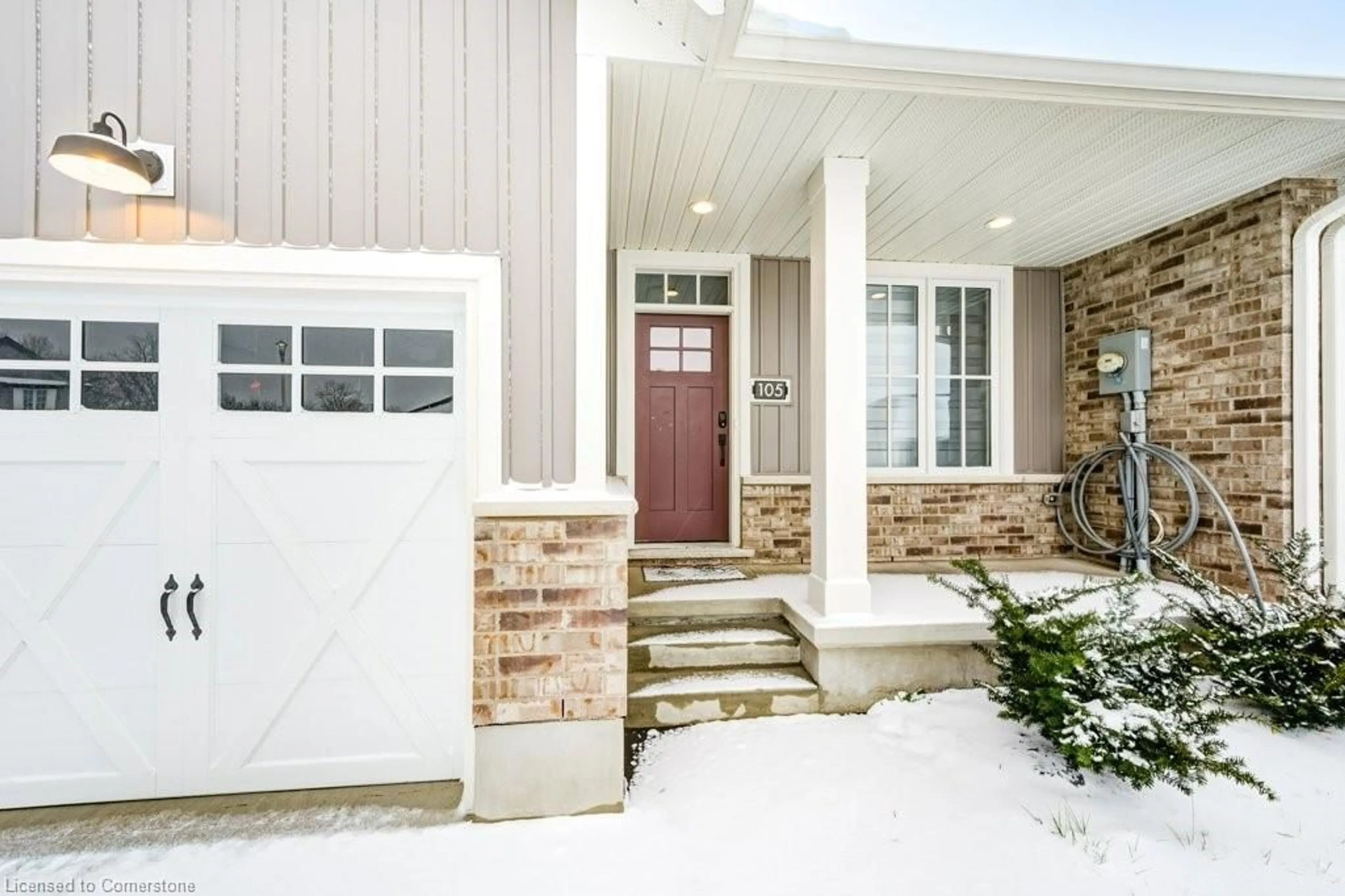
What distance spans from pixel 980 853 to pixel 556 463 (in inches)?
76.9

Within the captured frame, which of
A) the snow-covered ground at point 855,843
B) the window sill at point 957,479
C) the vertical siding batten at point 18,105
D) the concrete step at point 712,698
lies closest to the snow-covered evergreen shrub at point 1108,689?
the snow-covered ground at point 855,843

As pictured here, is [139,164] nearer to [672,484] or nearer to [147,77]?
[147,77]

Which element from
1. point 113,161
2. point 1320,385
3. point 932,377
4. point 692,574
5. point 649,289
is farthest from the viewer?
point 932,377

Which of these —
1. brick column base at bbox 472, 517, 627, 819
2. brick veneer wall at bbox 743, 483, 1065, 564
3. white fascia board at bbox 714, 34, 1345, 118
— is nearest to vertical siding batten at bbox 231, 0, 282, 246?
brick column base at bbox 472, 517, 627, 819

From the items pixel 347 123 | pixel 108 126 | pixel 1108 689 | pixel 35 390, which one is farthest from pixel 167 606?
pixel 1108 689

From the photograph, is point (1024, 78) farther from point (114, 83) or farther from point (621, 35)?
point (114, 83)

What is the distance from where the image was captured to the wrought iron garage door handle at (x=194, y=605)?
2.14 meters

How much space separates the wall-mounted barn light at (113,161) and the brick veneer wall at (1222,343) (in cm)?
542

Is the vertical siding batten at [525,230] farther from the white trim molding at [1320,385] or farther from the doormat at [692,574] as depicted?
the white trim molding at [1320,385]

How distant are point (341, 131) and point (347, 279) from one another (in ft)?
1.76

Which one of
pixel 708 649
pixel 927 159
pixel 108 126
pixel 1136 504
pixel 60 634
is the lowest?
pixel 708 649

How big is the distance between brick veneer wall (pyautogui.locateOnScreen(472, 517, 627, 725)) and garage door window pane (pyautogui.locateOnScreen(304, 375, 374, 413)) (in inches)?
27.5

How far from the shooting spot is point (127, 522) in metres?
2.14

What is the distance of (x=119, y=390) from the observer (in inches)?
84.3
